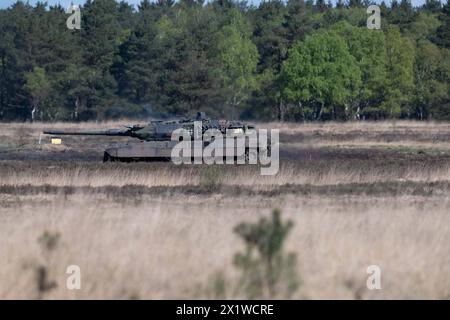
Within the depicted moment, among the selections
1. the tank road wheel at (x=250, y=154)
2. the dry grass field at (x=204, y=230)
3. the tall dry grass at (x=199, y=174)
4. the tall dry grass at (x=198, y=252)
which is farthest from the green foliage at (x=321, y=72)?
the tall dry grass at (x=198, y=252)

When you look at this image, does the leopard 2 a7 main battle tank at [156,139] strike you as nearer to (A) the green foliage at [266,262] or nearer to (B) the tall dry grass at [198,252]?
(B) the tall dry grass at [198,252]

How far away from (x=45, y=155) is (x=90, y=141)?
10.4 meters

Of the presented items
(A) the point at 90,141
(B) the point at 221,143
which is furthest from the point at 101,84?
(B) the point at 221,143

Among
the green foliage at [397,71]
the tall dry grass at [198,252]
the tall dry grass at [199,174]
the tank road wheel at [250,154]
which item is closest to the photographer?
the tall dry grass at [198,252]

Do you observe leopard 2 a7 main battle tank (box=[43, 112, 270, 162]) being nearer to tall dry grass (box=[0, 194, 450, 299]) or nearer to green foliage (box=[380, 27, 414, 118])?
tall dry grass (box=[0, 194, 450, 299])

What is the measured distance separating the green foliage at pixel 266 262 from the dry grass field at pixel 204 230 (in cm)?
16

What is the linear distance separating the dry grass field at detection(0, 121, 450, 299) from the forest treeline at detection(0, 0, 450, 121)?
151 ft

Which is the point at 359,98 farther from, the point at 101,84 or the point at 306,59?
the point at 101,84

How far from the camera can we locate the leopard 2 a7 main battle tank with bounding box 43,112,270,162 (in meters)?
30.7

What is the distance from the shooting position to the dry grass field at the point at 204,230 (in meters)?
Answer: 10.6

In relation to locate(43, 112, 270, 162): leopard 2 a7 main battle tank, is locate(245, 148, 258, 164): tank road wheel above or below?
below

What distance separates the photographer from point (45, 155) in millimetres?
37219

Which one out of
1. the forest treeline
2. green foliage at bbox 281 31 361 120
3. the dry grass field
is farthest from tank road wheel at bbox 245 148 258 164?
green foliage at bbox 281 31 361 120

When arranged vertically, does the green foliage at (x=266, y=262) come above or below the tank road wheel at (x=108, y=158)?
above
